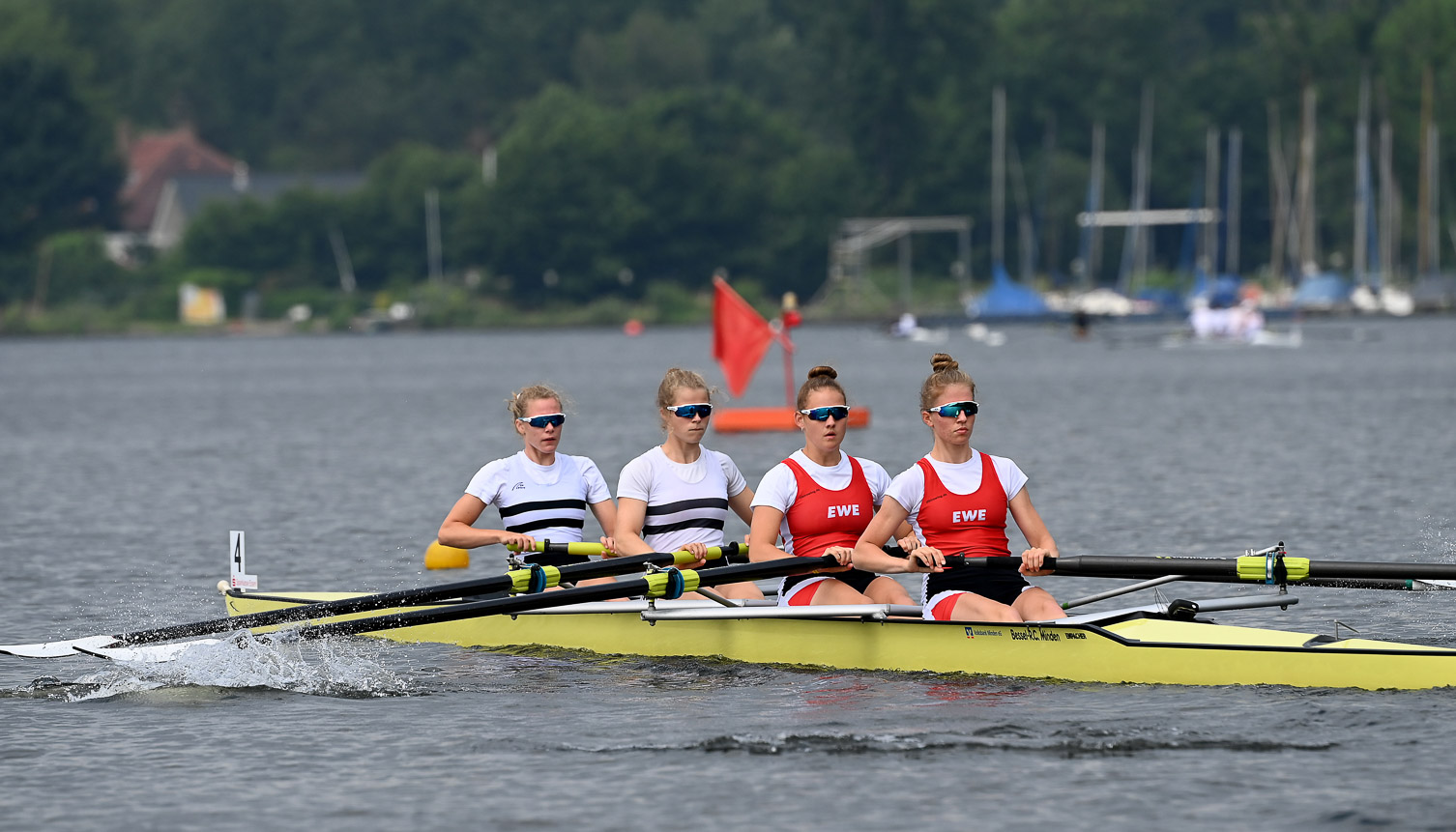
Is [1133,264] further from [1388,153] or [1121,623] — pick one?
[1121,623]

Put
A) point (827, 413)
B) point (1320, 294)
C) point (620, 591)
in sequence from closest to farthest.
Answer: point (827, 413) → point (620, 591) → point (1320, 294)

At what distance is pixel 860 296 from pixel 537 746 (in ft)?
278

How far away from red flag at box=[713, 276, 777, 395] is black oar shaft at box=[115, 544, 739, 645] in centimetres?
1775

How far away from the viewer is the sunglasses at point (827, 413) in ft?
36.4

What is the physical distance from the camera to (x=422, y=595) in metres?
11.4

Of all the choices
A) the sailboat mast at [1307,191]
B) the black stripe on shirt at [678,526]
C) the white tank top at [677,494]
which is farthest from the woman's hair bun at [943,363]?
the sailboat mast at [1307,191]

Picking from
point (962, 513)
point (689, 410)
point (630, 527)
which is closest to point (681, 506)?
point (630, 527)

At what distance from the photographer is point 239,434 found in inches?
1410

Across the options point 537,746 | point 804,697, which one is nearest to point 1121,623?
point 804,697

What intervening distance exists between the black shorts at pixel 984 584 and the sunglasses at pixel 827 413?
94 centimetres

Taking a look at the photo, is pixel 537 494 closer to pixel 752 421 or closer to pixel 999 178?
pixel 752 421

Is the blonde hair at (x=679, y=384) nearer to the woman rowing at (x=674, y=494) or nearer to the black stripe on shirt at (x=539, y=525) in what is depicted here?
the woman rowing at (x=674, y=494)

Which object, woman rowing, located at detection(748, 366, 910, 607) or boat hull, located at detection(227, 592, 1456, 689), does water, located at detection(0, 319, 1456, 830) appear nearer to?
boat hull, located at detection(227, 592, 1456, 689)

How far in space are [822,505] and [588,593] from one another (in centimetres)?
130
